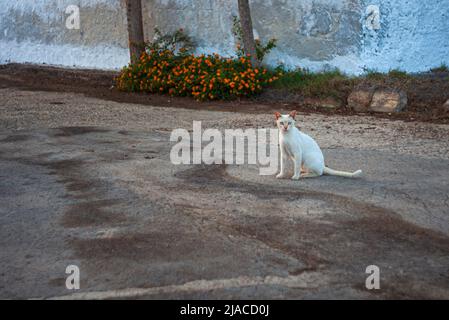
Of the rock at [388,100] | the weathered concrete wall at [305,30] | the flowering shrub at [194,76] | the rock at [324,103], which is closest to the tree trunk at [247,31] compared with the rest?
the flowering shrub at [194,76]

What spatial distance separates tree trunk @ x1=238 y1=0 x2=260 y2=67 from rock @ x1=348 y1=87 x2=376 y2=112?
7.95ft

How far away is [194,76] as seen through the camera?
38.0ft

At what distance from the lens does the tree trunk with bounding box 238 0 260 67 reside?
37.5ft

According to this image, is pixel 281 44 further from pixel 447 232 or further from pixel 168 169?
pixel 447 232

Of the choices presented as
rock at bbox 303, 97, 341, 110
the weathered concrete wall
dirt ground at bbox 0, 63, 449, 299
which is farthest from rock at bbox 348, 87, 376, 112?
dirt ground at bbox 0, 63, 449, 299

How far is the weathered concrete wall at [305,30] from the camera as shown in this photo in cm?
1151

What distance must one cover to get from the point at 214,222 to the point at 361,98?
6372mm

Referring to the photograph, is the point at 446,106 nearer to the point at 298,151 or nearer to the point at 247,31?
the point at 247,31

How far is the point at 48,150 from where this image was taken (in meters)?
7.00

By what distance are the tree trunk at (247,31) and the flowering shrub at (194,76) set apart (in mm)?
228

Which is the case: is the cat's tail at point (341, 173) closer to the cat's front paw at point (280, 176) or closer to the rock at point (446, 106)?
the cat's front paw at point (280, 176)

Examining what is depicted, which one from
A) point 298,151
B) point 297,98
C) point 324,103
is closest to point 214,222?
point 298,151
